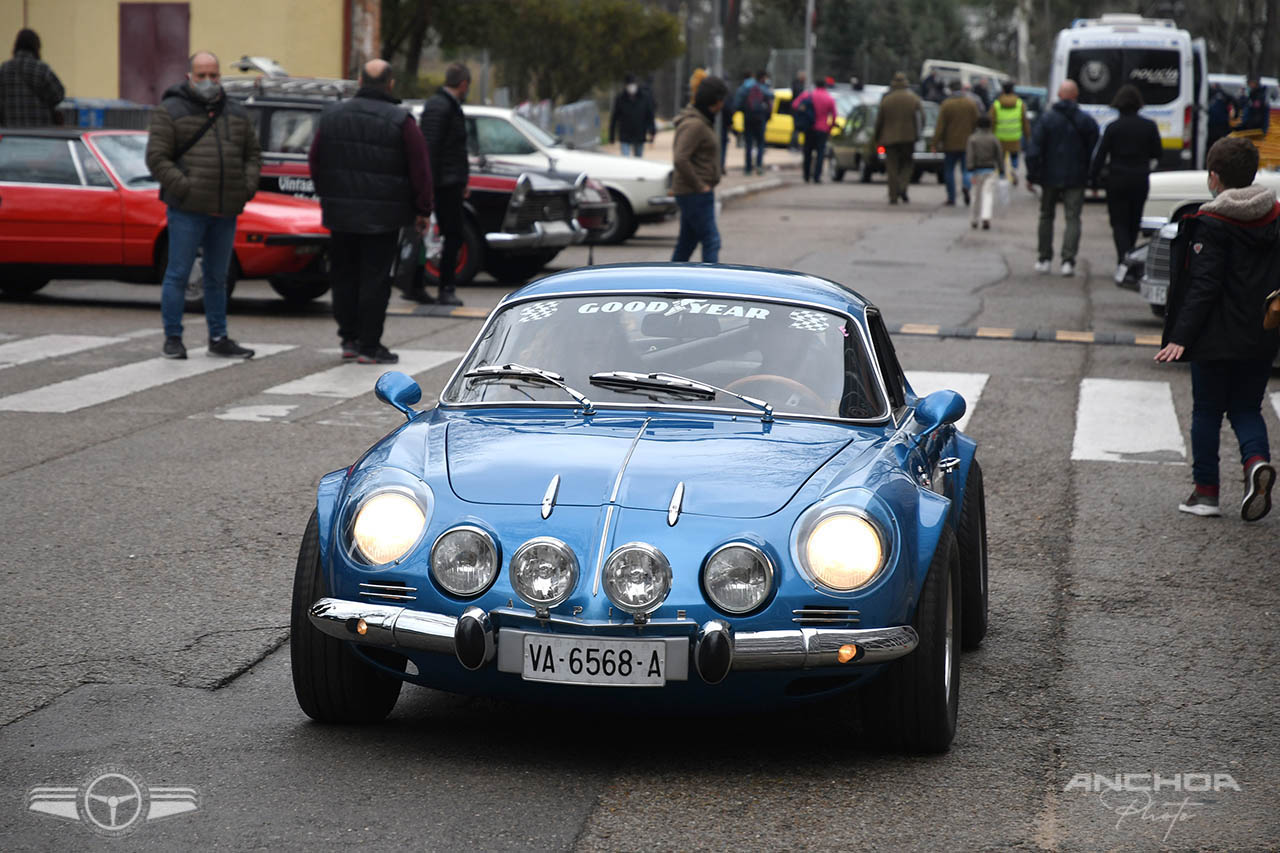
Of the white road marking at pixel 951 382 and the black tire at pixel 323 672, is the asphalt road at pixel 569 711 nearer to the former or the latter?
the black tire at pixel 323 672

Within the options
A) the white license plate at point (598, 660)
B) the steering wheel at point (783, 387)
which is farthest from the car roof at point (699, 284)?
the white license plate at point (598, 660)

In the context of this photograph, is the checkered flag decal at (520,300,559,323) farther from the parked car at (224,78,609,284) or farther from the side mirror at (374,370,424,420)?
the parked car at (224,78,609,284)

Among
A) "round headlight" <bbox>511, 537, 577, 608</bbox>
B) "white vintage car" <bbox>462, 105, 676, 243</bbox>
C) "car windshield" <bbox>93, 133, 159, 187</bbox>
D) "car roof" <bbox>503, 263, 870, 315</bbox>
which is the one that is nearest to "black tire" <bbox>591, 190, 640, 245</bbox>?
"white vintage car" <bbox>462, 105, 676, 243</bbox>

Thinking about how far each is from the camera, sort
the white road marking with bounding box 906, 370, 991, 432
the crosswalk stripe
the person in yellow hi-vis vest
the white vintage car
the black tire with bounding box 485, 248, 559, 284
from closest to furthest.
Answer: the crosswalk stripe < the white road marking with bounding box 906, 370, 991, 432 < the black tire with bounding box 485, 248, 559, 284 < the white vintage car < the person in yellow hi-vis vest

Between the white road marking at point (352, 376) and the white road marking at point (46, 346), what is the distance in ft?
A: 7.05

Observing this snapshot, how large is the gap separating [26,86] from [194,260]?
8.79m

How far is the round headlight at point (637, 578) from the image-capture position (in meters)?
4.48

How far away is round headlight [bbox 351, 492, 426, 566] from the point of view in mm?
4734

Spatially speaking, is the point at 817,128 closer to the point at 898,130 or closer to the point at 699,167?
the point at 898,130

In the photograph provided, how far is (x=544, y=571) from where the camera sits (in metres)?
4.55

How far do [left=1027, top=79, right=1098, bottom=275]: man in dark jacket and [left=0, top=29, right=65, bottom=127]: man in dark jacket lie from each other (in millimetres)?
10886

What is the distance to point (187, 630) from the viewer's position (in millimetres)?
6070

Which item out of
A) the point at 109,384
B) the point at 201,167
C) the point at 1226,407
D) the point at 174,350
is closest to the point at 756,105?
the point at 174,350

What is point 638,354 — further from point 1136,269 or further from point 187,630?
point 1136,269
